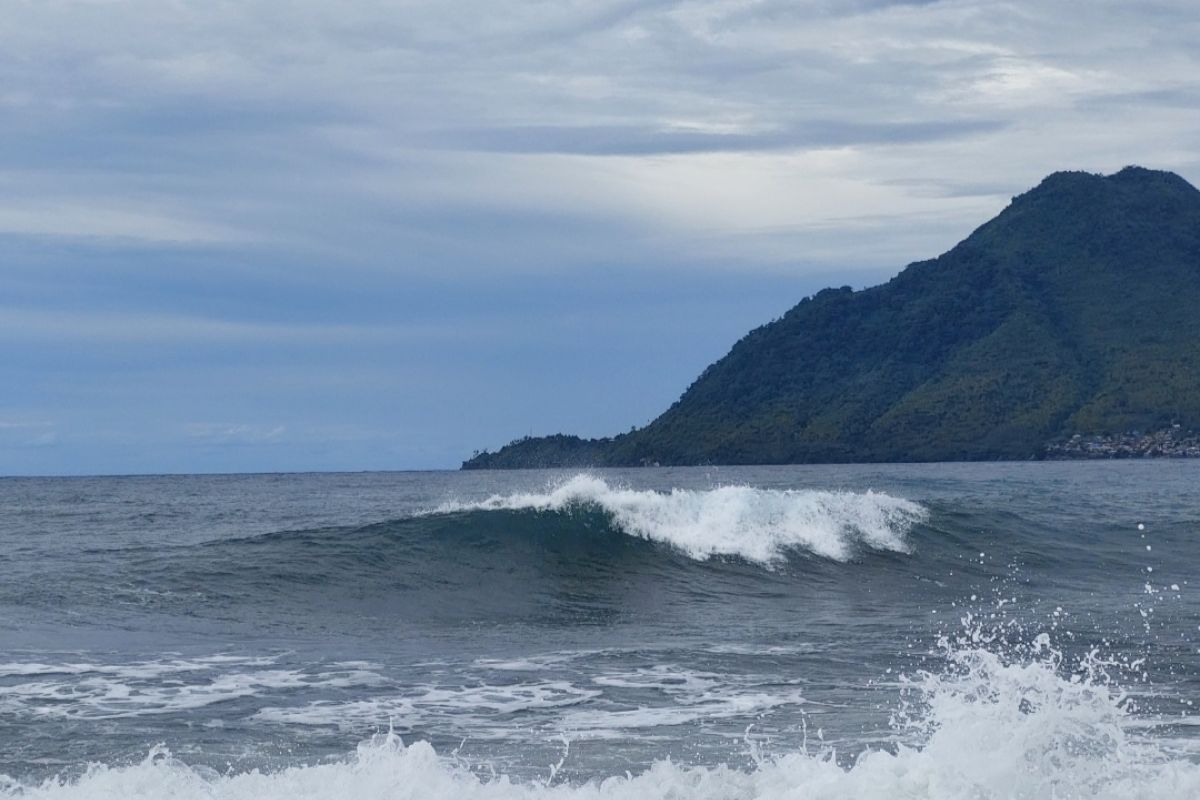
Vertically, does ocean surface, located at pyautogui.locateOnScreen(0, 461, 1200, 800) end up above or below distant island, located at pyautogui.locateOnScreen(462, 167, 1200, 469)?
below

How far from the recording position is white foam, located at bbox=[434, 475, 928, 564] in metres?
26.4

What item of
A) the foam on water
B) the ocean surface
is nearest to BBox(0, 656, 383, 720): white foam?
the ocean surface

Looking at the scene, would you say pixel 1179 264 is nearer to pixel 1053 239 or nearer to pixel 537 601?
pixel 1053 239

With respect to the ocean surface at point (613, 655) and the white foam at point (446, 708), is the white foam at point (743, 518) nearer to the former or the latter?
the ocean surface at point (613, 655)

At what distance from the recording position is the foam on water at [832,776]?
9.00 meters

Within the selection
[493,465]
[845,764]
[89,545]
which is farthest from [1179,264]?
[845,764]

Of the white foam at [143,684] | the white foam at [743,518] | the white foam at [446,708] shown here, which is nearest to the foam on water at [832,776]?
the white foam at [446,708]

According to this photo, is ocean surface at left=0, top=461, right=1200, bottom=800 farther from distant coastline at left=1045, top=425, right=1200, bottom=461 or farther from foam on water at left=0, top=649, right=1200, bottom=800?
distant coastline at left=1045, top=425, right=1200, bottom=461

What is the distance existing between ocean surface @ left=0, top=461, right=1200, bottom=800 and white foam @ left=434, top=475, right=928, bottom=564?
8cm

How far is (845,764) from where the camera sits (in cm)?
1009

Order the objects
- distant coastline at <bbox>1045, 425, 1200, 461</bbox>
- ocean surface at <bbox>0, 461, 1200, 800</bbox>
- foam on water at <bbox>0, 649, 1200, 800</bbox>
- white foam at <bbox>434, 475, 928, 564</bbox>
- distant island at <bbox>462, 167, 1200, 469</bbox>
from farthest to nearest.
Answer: distant island at <bbox>462, 167, 1200, 469</bbox>, distant coastline at <bbox>1045, 425, 1200, 461</bbox>, white foam at <bbox>434, 475, 928, 564</bbox>, ocean surface at <bbox>0, 461, 1200, 800</bbox>, foam on water at <bbox>0, 649, 1200, 800</bbox>

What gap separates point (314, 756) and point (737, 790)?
138 inches

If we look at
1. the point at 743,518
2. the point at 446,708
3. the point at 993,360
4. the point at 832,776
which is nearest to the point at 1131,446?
the point at 993,360

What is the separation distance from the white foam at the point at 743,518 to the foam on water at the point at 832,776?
15558 mm
